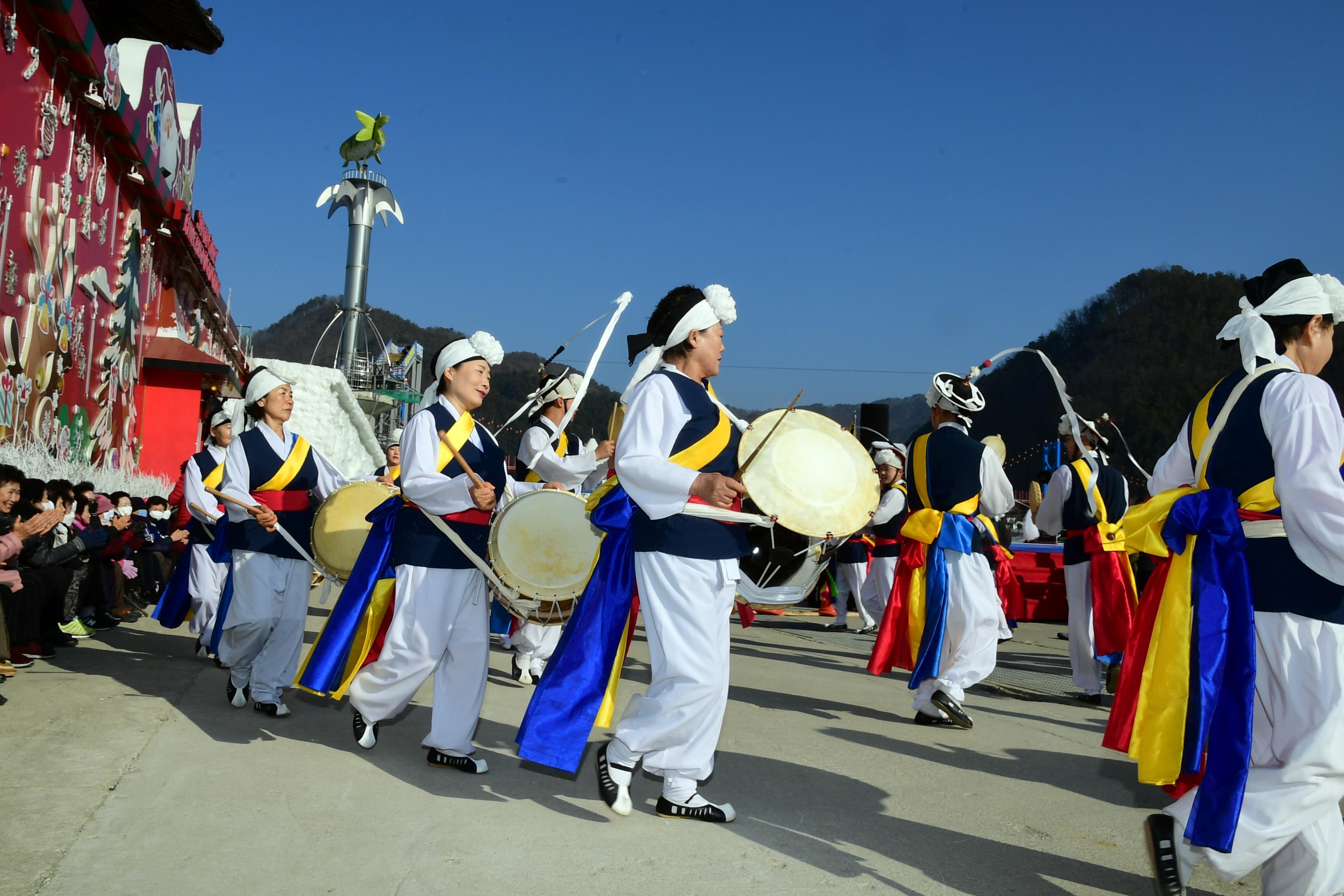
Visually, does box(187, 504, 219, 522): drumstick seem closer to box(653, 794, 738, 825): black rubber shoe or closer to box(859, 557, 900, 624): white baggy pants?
box(653, 794, 738, 825): black rubber shoe

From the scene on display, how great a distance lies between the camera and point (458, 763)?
3904mm

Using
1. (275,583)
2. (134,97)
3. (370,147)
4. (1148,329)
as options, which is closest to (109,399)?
(134,97)

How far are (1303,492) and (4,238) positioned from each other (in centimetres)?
968

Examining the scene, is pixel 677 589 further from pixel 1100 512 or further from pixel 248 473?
pixel 1100 512

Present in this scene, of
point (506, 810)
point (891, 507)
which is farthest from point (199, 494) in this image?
point (891, 507)

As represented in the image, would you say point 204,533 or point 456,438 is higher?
point 456,438

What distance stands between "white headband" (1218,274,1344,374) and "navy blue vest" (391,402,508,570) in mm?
2715

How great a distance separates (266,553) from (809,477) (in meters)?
3.02

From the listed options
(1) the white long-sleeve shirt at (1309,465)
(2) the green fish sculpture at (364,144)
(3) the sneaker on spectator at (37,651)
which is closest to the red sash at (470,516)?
(1) the white long-sleeve shirt at (1309,465)

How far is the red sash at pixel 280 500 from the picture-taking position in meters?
5.16

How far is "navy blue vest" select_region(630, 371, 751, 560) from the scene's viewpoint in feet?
11.0

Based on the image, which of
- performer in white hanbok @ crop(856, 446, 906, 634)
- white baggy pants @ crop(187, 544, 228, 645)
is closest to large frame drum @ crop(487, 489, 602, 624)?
white baggy pants @ crop(187, 544, 228, 645)

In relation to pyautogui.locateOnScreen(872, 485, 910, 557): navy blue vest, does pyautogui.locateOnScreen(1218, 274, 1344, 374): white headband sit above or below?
above

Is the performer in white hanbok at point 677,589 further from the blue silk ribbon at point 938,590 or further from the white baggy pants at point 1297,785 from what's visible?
the blue silk ribbon at point 938,590
